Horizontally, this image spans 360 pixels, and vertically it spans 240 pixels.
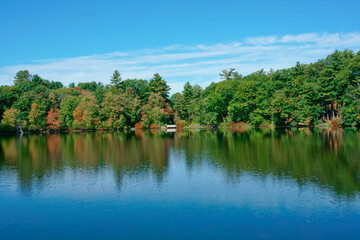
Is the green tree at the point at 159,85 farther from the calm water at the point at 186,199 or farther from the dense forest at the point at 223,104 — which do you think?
the calm water at the point at 186,199

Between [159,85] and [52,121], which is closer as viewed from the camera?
[52,121]

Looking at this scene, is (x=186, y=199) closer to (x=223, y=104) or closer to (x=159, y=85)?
(x=223, y=104)

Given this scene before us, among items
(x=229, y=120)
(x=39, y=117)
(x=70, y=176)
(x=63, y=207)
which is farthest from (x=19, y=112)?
(x=63, y=207)

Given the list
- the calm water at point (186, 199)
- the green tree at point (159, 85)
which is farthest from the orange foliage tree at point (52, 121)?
the calm water at point (186, 199)

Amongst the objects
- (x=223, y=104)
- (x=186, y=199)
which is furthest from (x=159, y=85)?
(x=186, y=199)

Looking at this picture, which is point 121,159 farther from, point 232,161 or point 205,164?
point 232,161

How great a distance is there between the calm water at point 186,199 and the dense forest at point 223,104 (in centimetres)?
4109

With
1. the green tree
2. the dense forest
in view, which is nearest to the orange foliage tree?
the dense forest

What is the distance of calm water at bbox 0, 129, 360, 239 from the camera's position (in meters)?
9.80

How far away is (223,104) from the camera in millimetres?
76000

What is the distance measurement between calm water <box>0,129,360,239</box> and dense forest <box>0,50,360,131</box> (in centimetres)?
4109

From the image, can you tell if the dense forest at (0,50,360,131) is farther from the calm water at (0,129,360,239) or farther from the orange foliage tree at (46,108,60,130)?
the calm water at (0,129,360,239)

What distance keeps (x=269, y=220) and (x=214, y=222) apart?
76.8 inches

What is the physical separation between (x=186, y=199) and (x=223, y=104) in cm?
6437
